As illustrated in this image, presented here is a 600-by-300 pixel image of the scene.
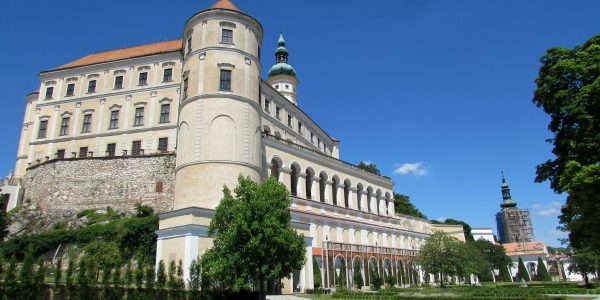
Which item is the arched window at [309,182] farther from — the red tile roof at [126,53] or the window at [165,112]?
the red tile roof at [126,53]

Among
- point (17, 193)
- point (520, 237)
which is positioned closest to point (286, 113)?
point (17, 193)

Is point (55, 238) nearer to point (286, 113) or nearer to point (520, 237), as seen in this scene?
point (286, 113)

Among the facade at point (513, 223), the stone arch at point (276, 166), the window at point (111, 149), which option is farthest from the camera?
the facade at point (513, 223)

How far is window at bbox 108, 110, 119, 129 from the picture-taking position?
47.5 m

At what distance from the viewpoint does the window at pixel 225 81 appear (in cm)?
3490

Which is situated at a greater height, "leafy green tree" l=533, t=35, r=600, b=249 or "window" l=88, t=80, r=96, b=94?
"window" l=88, t=80, r=96, b=94

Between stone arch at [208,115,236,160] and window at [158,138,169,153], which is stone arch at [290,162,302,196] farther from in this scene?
window at [158,138,169,153]

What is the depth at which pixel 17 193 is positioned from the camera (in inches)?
1813

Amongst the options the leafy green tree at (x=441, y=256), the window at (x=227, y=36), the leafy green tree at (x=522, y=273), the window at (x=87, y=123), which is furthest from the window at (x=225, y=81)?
the leafy green tree at (x=522, y=273)

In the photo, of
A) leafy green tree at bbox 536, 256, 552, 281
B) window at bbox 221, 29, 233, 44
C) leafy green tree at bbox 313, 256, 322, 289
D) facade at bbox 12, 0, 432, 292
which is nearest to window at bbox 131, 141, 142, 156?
facade at bbox 12, 0, 432, 292

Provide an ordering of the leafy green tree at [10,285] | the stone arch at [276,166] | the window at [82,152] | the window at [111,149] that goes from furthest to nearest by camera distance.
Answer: the window at [82,152]
the window at [111,149]
the stone arch at [276,166]
the leafy green tree at [10,285]

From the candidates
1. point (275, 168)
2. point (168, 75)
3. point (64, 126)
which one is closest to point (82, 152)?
point (64, 126)

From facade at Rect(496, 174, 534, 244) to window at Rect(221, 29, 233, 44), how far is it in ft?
440

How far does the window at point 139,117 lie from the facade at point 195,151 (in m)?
0.11
